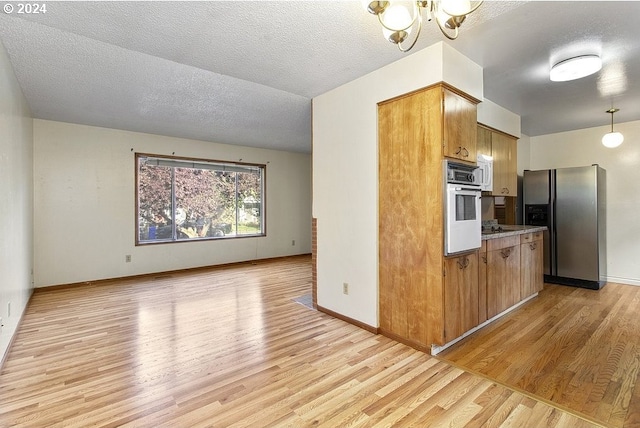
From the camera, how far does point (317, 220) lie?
3.59 m

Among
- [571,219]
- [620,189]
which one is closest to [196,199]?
[571,219]

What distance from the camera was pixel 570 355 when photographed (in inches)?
96.7

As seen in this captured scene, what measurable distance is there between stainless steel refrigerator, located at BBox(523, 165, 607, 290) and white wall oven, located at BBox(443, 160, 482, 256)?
284cm

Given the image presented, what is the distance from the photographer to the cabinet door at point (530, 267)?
143 inches

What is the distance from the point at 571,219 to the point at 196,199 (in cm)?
634

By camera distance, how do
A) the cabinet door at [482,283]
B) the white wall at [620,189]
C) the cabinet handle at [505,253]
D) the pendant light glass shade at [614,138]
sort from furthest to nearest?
the white wall at [620,189]
the pendant light glass shade at [614,138]
the cabinet handle at [505,253]
the cabinet door at [482,283]

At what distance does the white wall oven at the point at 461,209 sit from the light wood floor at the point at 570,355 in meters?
0.87

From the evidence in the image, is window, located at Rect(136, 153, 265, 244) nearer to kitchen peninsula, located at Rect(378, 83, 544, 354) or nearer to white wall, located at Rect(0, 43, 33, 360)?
white wall, located at Rect(0, 43, 33, 360)

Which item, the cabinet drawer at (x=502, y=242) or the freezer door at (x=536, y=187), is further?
the freezer door at (x=536, y=187)

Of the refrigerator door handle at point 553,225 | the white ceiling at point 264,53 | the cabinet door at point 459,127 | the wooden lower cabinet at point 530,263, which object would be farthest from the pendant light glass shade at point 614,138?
the cabinet door at point 459,127

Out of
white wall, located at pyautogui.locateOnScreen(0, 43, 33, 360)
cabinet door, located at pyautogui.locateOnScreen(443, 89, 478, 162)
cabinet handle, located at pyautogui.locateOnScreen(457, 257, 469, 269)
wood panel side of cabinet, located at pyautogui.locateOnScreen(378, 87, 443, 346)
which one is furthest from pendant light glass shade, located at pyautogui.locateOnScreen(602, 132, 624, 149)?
white wall, located at pyautogui.locateOnScreen(0, 43, 33, 360)

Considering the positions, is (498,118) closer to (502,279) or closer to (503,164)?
(503,164)

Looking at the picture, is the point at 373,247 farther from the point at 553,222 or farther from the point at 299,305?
the point at 553,222

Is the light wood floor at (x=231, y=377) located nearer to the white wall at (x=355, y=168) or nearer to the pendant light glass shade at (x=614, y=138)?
the white wall at (x=355, y=168)
